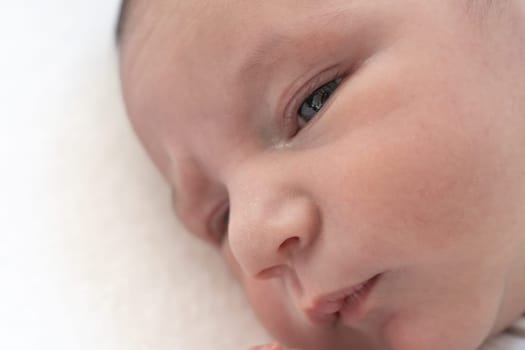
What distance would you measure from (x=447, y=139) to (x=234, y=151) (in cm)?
25

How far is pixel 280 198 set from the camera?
84 centimetres

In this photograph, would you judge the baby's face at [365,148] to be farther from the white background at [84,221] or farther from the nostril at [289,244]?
the white background at [84,221]

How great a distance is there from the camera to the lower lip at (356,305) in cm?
85

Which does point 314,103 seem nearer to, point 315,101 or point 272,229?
point 315,101

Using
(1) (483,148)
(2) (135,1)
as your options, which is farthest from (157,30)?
(1) (483,148)

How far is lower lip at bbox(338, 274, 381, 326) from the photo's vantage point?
33.4 inches

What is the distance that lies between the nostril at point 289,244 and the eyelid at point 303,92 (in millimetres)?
118

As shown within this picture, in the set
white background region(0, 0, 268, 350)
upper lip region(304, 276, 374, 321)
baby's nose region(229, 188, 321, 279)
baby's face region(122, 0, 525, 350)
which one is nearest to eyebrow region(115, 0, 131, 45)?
baby's face region(122, 0, 525, 350)

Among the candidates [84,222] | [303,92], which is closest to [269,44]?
[303,92]

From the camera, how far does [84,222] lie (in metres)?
1.15

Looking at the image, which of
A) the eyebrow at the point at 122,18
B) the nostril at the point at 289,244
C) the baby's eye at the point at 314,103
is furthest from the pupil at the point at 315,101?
the eyebrow at the point at 122,18

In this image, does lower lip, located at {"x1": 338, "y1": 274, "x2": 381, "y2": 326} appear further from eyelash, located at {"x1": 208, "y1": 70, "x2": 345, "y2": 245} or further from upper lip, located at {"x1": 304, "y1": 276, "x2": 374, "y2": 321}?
eyelash, located at {"x1": 208, "y1": 70, "x2": 345, "y2": 245}

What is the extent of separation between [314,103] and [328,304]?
23 centimetres

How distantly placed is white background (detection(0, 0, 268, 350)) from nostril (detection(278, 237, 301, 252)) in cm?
28
